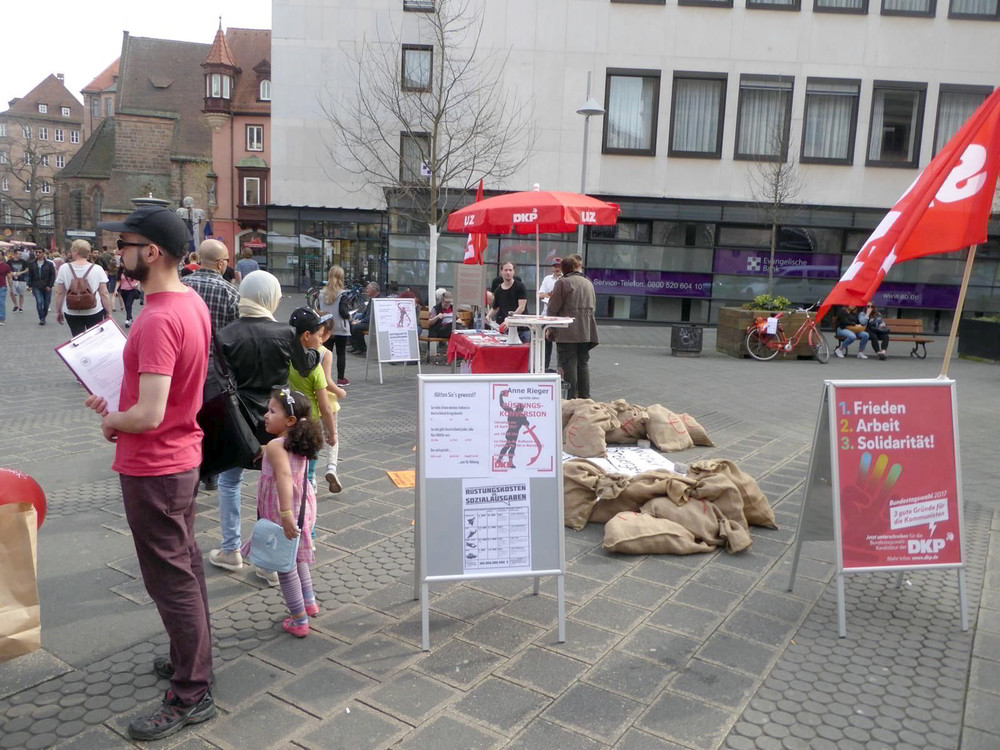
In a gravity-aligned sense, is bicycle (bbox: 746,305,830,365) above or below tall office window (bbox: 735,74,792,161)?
below

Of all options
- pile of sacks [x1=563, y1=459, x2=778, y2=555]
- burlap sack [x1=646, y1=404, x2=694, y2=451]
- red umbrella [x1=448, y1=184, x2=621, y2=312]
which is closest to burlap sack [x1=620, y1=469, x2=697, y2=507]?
pile of sacks [x1=563, y1=459, x2=778, y2=555]

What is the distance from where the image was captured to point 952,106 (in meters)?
23.4

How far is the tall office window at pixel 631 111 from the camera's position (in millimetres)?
23312

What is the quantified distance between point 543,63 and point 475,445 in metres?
21.1

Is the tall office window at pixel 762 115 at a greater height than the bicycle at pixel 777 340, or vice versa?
the tall office window at pixel 762 115

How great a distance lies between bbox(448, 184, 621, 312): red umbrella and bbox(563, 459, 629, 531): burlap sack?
15.7 feet

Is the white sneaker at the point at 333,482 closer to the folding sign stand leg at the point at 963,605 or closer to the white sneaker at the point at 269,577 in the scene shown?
the white sneaker at the point at 269,577

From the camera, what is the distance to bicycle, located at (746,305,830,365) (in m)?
16.8

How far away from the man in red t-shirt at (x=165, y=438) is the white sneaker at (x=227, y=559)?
1.53m

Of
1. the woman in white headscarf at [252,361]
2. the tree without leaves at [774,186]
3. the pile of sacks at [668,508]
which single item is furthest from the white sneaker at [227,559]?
the tree without leaves at [774,186]

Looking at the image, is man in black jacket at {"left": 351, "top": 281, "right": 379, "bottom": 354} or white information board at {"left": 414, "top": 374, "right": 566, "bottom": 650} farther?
man in black jacket at {"left": 351, "top": 281, "right": 379, "bottom": 354}

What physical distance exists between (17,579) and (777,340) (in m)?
16.0

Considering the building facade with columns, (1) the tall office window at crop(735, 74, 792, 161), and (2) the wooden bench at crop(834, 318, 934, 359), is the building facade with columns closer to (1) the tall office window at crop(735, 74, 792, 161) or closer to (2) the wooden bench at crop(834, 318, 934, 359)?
(1) the tall office window at crop(735, 74, 792, 161)

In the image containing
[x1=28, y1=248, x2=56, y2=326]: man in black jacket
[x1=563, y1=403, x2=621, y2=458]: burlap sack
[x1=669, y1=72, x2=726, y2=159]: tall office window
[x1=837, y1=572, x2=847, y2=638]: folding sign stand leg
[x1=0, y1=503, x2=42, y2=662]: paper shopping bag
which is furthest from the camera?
[x1=669, y1=72, x2=726, y2=159]: tall office window
